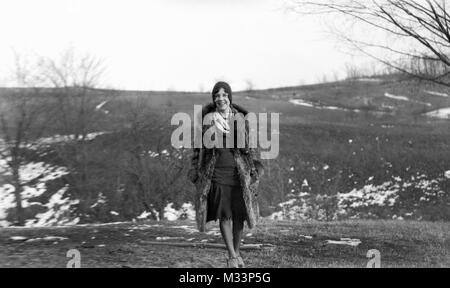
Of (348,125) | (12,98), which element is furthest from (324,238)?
(348,125)

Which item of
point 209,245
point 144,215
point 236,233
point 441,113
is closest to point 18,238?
point 209,245

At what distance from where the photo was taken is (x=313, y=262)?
5984 mm

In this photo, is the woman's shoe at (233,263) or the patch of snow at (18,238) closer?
the woman's shoe at (233,263)

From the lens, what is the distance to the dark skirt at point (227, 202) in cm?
513

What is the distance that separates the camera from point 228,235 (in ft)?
16.6

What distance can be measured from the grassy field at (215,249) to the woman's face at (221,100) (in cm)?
184

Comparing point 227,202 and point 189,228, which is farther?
point 189,228

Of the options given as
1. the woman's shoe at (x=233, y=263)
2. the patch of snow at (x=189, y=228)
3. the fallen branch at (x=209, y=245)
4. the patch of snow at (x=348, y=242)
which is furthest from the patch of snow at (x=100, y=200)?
the woman's shoe at (x=233, y=263)

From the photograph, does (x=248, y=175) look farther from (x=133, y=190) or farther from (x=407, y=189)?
(x=407, y=189)

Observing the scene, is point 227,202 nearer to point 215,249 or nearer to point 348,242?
point 215,249

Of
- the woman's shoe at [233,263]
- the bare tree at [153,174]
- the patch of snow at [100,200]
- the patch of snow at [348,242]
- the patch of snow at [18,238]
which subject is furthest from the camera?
the patch of snow at [100,200]

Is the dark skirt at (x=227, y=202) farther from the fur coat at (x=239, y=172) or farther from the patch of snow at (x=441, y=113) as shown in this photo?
the patch of snow at (x=441, y=113)

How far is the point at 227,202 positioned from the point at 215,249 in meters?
1.70
